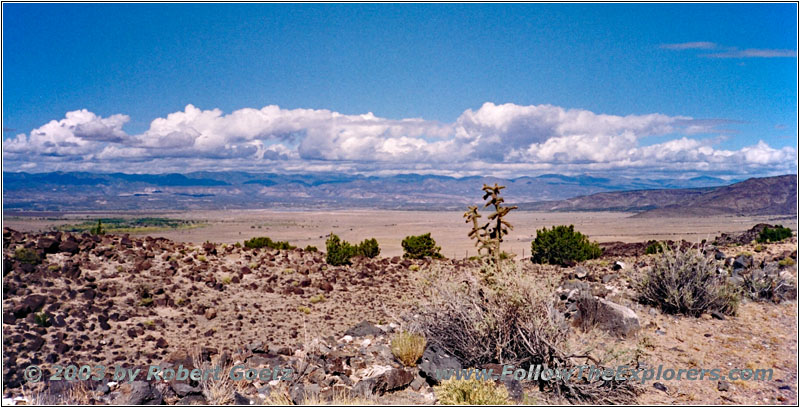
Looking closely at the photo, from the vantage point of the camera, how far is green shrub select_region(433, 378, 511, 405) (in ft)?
22.8

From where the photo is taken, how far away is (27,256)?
13664mm

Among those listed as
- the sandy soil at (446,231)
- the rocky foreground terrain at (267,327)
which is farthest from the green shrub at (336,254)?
the sandy soil at (446,231)

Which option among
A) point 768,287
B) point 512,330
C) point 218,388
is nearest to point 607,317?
point 512,330

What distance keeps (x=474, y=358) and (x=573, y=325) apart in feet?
10.3

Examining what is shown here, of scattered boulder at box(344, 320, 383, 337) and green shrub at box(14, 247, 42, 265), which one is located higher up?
green shrub at box(14, 247, 42, 265)

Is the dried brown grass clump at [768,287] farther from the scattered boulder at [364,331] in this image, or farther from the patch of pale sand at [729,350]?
the scattered boulder at [364,331]

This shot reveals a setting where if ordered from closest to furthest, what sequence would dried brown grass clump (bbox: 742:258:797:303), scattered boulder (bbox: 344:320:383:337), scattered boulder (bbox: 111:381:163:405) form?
scattered boulder (bbox: 111:381:163:405) < scattered boulder (bbox: 344:320:383:337) < dried brown grass clump (bbox: 742:258:797:303)

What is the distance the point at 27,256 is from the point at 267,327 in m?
6.25

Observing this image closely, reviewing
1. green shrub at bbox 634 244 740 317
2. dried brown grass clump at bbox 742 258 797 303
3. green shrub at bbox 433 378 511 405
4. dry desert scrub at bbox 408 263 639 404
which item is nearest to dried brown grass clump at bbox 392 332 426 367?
dry desert scrub at bbox 408 263 639 404

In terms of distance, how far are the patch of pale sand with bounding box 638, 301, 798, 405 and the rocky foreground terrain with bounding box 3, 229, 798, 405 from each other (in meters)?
0.04

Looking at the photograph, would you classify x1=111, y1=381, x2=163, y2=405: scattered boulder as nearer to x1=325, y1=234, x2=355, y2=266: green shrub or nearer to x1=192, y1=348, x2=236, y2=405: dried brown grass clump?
x1=192, y1=348, x2=236, y2=405: dried brown grass clump

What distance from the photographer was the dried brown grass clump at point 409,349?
9.37 m

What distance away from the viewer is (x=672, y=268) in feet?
42.3

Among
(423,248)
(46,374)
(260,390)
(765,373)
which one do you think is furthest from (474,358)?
(423,248)
